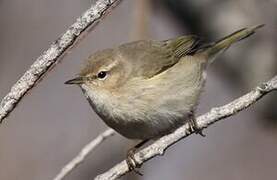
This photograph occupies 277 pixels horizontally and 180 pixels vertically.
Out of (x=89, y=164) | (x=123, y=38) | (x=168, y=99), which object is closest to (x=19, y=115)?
(x=123, y=38)

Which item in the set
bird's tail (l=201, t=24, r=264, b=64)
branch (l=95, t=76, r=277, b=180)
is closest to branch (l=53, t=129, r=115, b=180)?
branch (l=95, t=76, r=277, b=180)

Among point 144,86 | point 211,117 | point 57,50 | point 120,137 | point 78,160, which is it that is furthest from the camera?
point 120,137

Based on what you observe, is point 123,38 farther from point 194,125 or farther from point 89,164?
point 194,125

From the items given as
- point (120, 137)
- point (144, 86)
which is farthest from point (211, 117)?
point (120, 137)

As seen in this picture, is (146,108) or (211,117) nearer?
(211,117)

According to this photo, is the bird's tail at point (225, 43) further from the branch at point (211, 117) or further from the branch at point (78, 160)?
the branch at point (211, 117)

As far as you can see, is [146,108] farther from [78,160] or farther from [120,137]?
[120,137]
